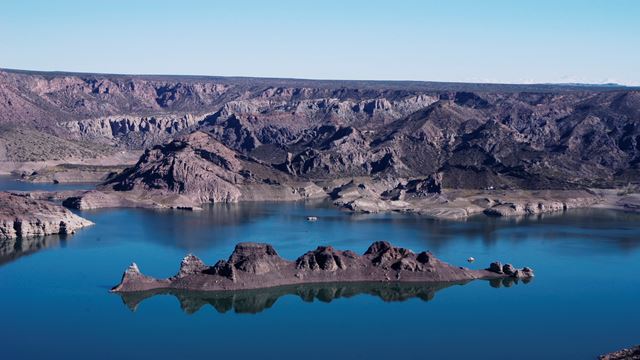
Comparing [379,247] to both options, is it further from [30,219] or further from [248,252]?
[30,219]

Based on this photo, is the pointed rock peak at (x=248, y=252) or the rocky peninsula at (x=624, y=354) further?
the pointed rock peak at (x=248, y=252)

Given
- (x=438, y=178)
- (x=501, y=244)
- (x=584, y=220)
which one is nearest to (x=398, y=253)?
(x=501, y=244)

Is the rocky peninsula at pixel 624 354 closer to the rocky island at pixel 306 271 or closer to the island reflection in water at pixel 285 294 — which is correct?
the island reflection in water at pixel 285 294

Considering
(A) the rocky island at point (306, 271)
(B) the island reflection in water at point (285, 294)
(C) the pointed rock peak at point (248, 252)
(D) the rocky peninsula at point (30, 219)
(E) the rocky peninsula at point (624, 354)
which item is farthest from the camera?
(D) the rocky peninsula at point (30, 219)

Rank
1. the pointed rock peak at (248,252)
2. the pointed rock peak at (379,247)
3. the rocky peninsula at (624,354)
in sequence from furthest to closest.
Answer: the pointed rock peak at (379,247)
the pointed rock peak at (248,252)
the rocky peninsula at (624,354)

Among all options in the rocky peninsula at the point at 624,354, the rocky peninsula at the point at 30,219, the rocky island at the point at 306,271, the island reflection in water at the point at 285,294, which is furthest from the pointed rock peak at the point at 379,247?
the rocky peninsula at the point at 30,219

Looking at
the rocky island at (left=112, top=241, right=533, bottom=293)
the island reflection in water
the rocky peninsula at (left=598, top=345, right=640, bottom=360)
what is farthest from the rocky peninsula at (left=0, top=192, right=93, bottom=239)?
the rocky peninsula at (left=598, top=345, right=640, bottom=360)

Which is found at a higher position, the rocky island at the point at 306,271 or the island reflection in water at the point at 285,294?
the rocky island at the point at 306,271
